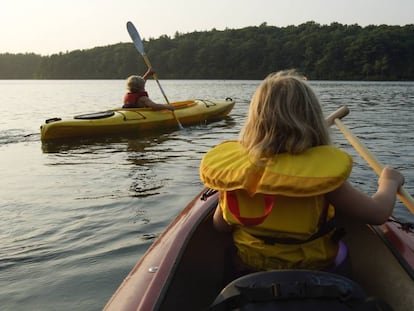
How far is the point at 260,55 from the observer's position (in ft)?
208

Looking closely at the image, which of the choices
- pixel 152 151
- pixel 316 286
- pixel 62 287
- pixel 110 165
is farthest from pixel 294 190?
pixel 152 151

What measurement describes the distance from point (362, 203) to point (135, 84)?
25.6 feet

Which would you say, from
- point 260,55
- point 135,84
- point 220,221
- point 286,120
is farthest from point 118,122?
point 260,55

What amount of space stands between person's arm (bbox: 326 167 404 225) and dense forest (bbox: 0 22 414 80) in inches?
2173

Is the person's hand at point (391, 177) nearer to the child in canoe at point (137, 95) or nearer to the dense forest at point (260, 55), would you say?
the child in canoe at point (137, 95)

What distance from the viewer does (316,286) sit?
5.08 feet

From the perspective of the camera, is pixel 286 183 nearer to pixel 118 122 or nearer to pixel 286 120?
pixel 286 120

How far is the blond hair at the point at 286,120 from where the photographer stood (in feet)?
6.00

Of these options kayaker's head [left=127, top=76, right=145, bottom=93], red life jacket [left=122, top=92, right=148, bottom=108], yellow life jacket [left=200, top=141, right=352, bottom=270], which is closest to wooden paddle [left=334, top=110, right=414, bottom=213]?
yellow life jacket [left=200, top=141, right=352, bottom=270]

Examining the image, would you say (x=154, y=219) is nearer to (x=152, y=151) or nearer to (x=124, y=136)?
(x=152, y=151)

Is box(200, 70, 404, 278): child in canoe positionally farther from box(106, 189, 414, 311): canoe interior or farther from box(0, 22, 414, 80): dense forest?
box(0, 22, 414, 80): dense forest

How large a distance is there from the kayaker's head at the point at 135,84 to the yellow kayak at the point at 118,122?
47cm

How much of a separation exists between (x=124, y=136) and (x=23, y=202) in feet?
15.2

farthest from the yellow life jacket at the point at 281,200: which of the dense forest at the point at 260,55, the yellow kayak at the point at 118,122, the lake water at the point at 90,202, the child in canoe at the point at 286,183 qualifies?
the dense forest at the point at 260,55
